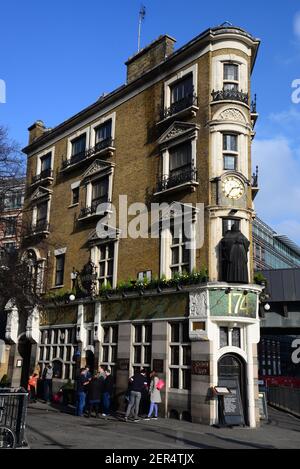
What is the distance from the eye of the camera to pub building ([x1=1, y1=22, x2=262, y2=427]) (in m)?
19.0

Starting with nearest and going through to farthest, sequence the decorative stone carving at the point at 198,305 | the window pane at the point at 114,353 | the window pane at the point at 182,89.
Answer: the decorative stone carving at the point at 198,305, the window pane at the point at 182,89, the window pane at the point at 114,353

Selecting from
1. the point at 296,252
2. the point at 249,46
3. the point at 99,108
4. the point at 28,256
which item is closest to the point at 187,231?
the point at 249,46

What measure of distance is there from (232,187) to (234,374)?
7.42 m

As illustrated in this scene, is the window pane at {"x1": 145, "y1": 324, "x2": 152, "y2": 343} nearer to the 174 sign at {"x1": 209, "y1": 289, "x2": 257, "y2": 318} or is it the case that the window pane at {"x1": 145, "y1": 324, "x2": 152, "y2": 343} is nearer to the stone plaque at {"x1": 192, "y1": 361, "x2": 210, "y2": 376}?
Answer: the stone plaque at {"x1": 192, "y1": 361, "x2": 210, "y2": 376}

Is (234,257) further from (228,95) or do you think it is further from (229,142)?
(228,95)

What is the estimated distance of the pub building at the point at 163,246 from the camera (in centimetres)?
1895

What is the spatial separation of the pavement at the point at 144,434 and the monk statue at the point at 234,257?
5.47 m

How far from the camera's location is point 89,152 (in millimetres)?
27828

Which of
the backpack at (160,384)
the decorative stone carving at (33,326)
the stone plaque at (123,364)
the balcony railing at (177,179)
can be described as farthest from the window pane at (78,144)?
the backpack at (160,384)

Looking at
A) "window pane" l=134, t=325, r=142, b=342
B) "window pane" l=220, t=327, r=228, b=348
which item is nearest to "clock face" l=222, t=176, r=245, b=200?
"window pane" l=220, t=327, r=228, b=348

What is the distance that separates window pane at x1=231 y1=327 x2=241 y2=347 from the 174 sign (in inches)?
31.0

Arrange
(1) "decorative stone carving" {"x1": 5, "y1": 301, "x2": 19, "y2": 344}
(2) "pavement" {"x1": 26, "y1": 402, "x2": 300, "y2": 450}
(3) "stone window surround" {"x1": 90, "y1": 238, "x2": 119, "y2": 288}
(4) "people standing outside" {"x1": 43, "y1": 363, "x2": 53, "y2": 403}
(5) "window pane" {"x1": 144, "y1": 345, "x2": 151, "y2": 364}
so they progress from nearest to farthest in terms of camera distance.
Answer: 1. (2) "pavement" {"x1": 26, "y1": 402, "x2": 300, "y2": 450}
2. (5) "window pane" {"x1": 144, "y1": 345, "x2": 151, "y2": 364}
3. (3) "stone window surround" {"x1": 90, "y1": 238, "x2": 119, "y2": 288}
4. (4) "people standing outside" {"x1": 43, "y1": 363, "x2": 53, "y2": 403}
5. (1) "decorative stone carving" {"x1": 5, "y1": 301, "x2": 19, "y2": 344}

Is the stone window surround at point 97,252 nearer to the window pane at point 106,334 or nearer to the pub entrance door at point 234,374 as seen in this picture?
the window pane at point 106,334

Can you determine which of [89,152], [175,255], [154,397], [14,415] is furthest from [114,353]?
[14,415]
